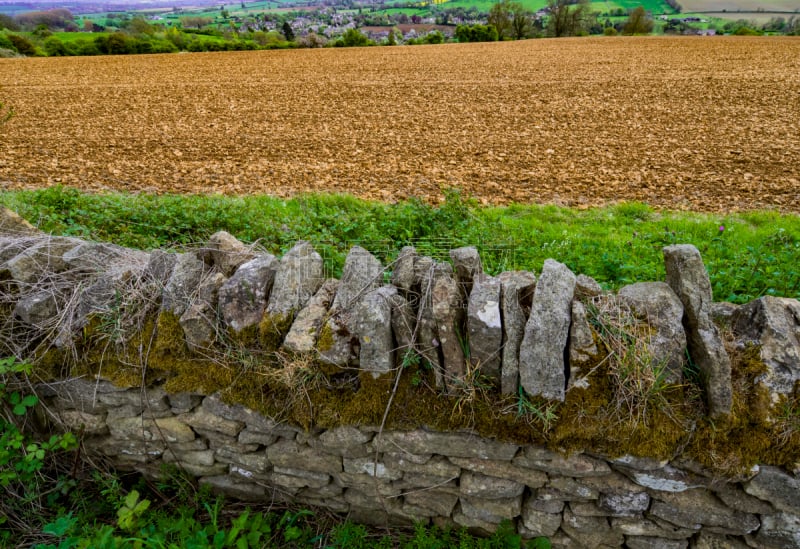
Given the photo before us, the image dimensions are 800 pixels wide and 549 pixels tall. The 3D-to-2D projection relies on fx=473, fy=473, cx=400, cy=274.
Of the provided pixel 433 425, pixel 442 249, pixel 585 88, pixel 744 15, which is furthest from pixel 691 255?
pixel 744 15

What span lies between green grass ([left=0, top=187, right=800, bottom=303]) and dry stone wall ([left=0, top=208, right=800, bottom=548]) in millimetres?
1979

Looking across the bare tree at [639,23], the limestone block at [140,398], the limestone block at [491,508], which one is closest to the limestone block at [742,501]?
the limestone block at [491,508]

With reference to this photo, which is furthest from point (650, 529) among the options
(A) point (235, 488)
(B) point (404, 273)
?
(A) point (235, 488)

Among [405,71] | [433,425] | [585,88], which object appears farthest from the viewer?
[405,71]

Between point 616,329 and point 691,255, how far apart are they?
613 millimetres

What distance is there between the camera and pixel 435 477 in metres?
3.12

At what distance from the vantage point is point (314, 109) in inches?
715

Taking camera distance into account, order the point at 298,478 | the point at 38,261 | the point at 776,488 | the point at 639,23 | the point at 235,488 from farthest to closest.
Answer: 1. the point at 639,23
2. the point at 38,261
3. the point at 235,488
4. the point at 298,478
5. the point at 776,488

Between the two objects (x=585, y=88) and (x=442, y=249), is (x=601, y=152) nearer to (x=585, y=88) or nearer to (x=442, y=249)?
(x=442, y=249)

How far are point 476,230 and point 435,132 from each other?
8359 millimetres

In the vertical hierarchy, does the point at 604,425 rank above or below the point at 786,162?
above

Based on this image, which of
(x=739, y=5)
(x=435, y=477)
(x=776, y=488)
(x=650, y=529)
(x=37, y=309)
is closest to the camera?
(x=776, y=488)

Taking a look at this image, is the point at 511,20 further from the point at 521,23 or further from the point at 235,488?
the point at 235,488

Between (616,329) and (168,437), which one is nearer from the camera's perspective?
(616,329)
